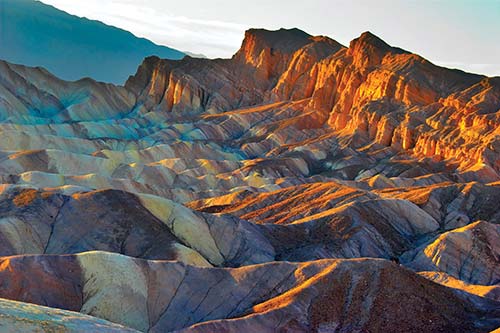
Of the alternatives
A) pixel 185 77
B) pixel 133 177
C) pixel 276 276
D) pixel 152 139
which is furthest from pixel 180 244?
pixel 185 77

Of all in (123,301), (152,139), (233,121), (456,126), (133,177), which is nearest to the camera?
(123,301)

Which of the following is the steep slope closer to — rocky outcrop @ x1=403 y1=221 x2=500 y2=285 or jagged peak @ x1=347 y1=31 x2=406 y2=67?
rocky outcrop @ x1=403 y1=221 x2=500 y2=285

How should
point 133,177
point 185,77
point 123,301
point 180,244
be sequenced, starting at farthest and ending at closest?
point 185,77
point 133,177
point 180,244
point 123,301

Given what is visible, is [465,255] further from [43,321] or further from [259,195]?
[43,321]

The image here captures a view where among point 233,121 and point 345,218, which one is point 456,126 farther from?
point 345,218

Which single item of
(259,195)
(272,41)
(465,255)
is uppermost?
(272,41)

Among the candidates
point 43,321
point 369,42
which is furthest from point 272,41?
point 43,321

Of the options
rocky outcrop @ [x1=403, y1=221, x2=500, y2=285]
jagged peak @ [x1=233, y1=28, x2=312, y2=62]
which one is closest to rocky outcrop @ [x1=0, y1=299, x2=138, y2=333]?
rocky outcrop @ [x1=403, y1=221, x2=500, y2=285]

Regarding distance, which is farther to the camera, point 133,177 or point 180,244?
point 133,177
